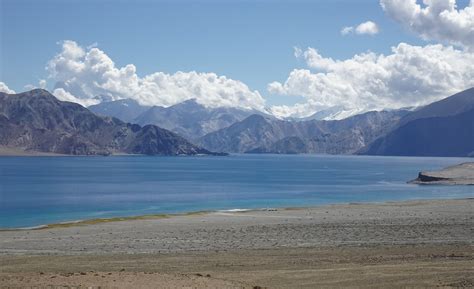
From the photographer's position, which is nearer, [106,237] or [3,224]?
[106,237]

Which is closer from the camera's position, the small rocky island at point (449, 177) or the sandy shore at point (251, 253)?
the sandy shore at point (251, 253)

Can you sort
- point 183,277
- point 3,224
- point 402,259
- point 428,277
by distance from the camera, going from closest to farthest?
point 183,277, point 428,277, point 402,259, point 3,224

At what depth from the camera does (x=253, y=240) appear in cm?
4956

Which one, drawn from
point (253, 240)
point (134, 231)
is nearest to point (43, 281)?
point (253, 240)

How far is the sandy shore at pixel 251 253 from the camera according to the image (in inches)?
1141

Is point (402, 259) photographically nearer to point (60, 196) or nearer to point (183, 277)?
point (183, 277)

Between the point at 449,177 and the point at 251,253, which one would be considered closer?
the point at 251,253

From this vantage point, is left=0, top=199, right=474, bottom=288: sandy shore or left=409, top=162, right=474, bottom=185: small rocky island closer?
left=0, top=199, right=474, bottom=288: sandy shore

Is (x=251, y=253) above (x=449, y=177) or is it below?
above

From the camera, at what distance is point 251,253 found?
41531 millimetres

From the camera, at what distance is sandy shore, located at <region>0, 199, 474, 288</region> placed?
95.0 ft

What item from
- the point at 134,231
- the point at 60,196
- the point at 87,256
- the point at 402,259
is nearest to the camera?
the point at 402,259

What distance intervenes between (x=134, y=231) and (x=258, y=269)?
26810 mm

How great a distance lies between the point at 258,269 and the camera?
112 feet
